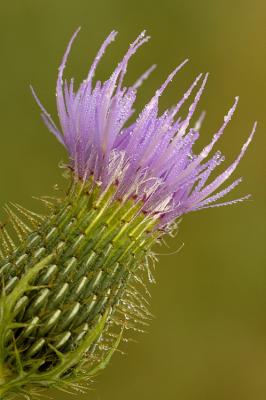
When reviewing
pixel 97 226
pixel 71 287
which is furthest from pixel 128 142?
pixel 71 287

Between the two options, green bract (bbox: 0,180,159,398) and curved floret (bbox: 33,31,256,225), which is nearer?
green bract (bbox: 0,180,159,398)

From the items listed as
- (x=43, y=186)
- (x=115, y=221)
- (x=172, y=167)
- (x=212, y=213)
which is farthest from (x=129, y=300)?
(x=212, y=213)

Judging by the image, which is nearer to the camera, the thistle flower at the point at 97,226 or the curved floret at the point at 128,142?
the thistle flower at the point at 97,226

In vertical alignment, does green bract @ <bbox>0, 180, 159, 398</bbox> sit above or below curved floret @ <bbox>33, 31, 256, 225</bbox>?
below

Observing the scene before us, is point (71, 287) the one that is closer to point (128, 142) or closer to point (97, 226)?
point (97, 226)

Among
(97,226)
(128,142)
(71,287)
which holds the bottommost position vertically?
(71,287)

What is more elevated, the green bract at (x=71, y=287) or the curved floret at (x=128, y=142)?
the curved floret at (x=128, y=142)
